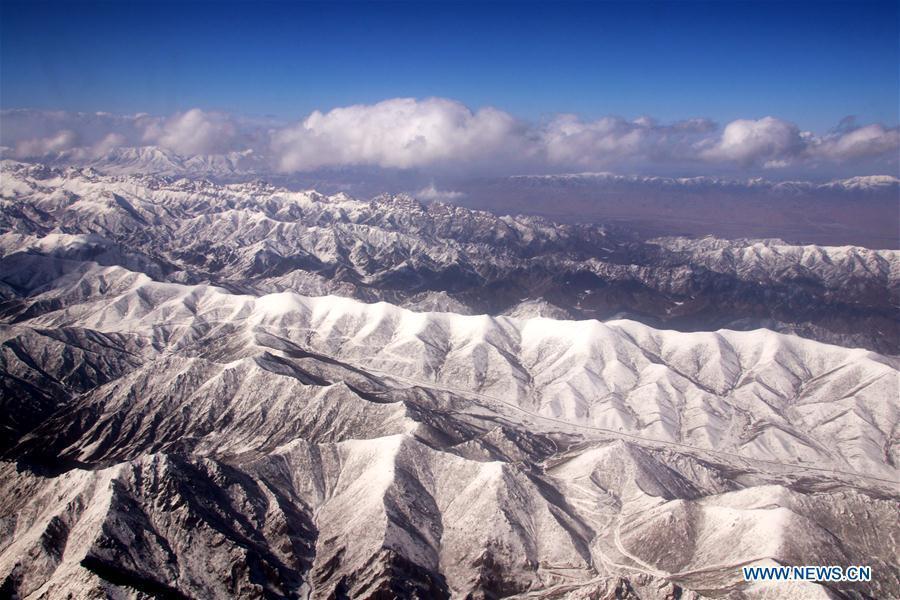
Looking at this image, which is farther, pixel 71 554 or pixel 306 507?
pixel 306 507

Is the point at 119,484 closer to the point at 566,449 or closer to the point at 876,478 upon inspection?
the point at 566,449

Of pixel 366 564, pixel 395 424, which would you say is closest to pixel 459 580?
pixel 366 564

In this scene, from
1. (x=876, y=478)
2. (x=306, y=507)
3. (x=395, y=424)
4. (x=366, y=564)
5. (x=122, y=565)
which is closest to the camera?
(x=122, y=565)

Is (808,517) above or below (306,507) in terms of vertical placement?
above

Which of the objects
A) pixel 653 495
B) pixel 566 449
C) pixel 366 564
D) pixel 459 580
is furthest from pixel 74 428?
pixel 653 495

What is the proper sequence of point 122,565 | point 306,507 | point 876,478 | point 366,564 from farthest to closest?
point 876,478 → point 306,507 → point 366,564 → point 122,565

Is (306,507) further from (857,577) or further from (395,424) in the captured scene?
(857,577)

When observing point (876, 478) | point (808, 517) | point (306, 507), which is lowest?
point (876, 478)

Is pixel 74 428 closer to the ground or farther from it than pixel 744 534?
closer to the ground

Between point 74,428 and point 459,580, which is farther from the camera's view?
point 74,428
